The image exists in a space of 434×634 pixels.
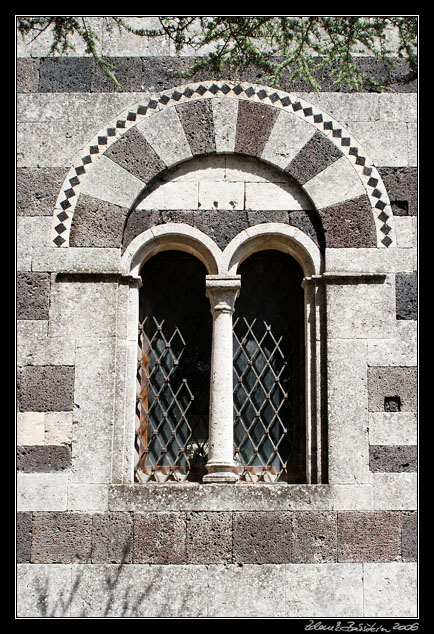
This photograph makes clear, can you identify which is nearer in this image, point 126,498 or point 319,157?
point 126,498

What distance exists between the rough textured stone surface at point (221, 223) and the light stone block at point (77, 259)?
695 millimetres

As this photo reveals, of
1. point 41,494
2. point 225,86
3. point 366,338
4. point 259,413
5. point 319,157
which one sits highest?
point 225,86

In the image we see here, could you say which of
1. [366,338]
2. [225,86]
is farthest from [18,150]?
[366,338]

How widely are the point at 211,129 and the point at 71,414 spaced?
8.13ft

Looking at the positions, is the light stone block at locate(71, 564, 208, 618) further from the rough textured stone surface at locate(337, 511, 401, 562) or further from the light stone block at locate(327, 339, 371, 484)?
the light stone block at locate(327, 339, 371, 484)

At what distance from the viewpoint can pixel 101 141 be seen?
7.21 meters

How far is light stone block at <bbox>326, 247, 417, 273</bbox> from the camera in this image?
6.95 m

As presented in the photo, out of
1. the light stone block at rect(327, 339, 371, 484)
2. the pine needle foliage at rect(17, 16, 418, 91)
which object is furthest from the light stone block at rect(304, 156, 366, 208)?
the light stone block at rect(327, 339, 371, 484)

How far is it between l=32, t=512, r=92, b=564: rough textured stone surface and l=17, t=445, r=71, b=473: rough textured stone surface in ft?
1.09

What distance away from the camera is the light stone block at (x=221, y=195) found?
7.18 m

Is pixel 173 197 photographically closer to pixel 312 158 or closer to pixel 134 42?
pixel 312 158

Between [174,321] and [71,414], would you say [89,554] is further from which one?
[174,321]

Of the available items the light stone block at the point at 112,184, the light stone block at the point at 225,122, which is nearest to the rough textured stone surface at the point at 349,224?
the light stone block at the point at 225,122

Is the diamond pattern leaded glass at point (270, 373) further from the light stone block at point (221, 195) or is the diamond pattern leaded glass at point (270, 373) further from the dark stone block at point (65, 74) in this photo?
the dark stone block at point (65, 74)
